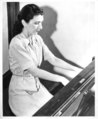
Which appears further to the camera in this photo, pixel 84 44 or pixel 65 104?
pixel 84 44

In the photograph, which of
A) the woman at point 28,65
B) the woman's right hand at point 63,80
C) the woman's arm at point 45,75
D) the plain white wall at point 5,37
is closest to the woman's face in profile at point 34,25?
the woman at point 28,65

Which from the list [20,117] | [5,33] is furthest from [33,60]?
[20,117]

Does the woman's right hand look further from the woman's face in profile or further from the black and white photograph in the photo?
the woman's face in profile

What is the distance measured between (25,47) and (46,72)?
0.79ft

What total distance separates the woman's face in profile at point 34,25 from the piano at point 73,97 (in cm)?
46

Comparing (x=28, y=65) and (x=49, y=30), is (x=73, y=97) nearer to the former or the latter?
(x=28, y=65)

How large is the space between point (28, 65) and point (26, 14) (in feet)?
1.20

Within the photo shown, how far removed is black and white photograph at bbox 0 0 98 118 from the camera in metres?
2.13

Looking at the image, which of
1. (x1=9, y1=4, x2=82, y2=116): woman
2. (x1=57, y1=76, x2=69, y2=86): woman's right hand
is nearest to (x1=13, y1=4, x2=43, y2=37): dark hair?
(x1=9, y1=4, x2=82, y2=116): woman

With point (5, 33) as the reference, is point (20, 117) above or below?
below

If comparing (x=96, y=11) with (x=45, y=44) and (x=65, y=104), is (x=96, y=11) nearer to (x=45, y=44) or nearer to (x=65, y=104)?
(x=45, y=44)

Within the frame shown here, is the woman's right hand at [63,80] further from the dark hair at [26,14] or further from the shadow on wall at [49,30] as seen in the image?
the dark hair at [26,14]

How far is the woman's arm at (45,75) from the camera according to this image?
215 centimetres

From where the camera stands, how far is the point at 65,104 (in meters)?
2.07
